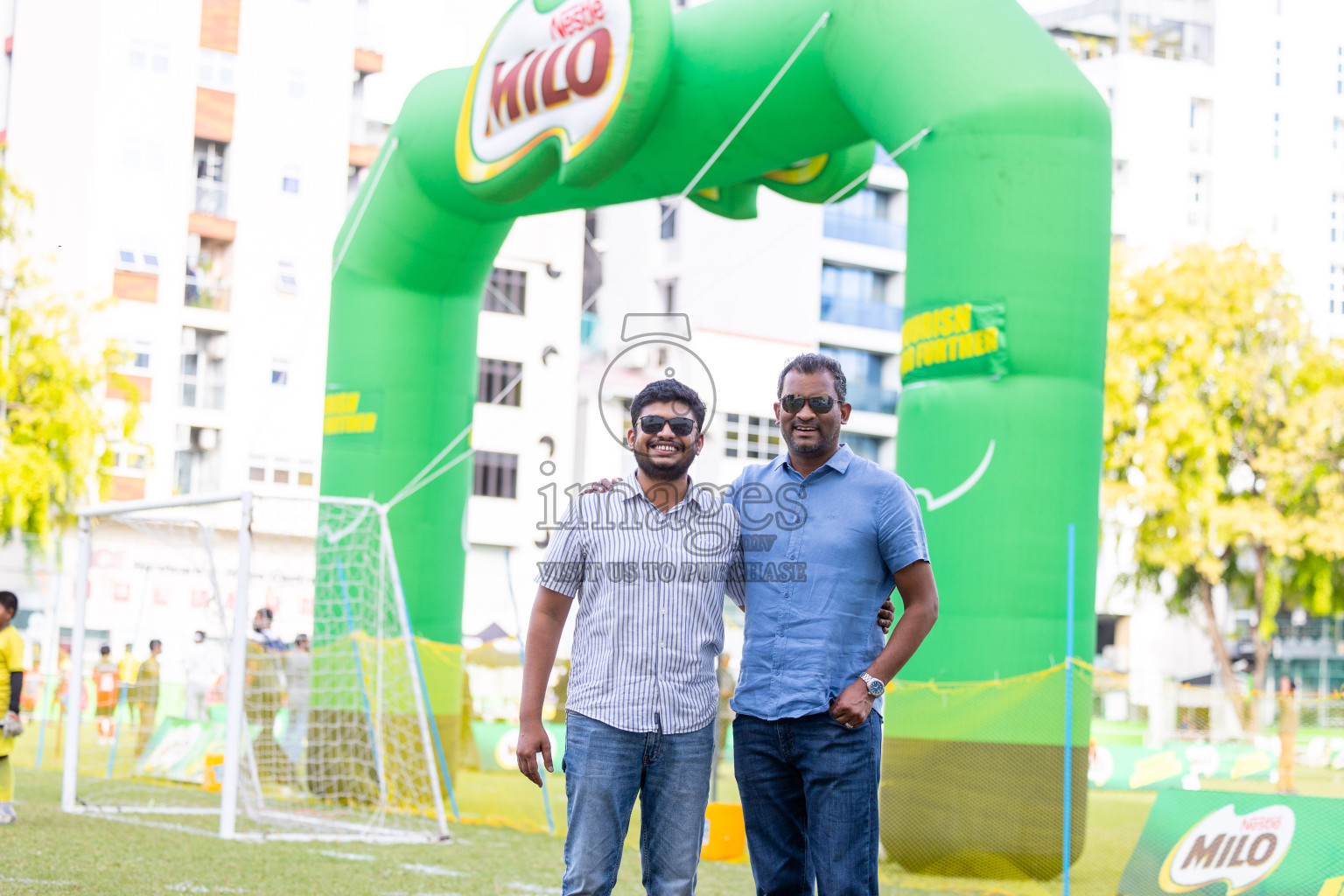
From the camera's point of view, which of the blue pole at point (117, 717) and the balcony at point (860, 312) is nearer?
the blue pole at point (117, 717)

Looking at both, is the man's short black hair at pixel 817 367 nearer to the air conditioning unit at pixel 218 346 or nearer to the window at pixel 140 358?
the window at pixel 140 358

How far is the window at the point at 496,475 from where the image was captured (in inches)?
1414

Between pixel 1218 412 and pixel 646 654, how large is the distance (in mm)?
25960

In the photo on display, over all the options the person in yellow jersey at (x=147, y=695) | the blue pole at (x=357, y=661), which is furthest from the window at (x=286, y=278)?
the blue pole at (x=357, y=661)

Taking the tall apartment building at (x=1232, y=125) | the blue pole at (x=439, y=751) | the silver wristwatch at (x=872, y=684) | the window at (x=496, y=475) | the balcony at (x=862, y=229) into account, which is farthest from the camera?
the balcony at (x=862, y=229)

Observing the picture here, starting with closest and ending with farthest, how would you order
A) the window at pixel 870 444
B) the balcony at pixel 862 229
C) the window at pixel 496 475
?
1. the window at pixel 496 475
2. the window at pixel 870 444
3. the balcony at pixel 862 229

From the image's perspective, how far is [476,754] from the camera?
588 inches

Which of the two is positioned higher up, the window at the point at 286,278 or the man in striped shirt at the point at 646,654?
the window at the point at 286,278

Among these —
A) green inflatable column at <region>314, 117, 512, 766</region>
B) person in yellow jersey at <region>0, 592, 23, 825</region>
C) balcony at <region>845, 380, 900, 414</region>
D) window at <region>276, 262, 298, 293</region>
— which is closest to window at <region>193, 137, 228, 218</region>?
window at <region>276, 262, 298, 293</region>

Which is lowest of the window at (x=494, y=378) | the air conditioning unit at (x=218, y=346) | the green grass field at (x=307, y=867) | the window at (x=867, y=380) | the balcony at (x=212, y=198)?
the green grass field at (x=307, y=867)

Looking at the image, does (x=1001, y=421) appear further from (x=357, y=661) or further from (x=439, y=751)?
(x=357, y=661)

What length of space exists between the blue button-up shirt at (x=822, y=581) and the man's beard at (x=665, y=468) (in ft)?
0.80

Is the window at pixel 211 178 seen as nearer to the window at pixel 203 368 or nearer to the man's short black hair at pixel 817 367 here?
the window at pixel 203 368

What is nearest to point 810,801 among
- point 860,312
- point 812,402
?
point 812,402
